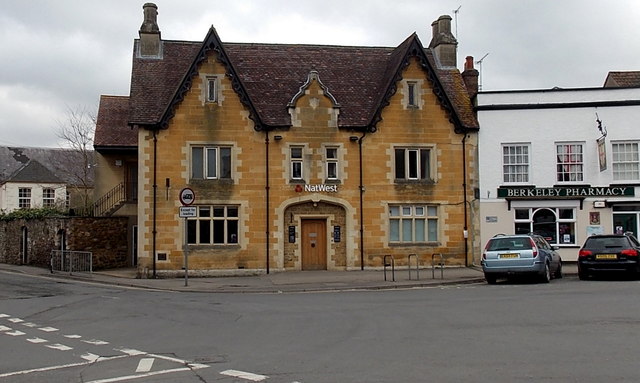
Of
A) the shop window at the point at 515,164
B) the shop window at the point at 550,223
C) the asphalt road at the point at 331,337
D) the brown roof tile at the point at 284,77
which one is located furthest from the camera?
the shop window at the point at 515,164

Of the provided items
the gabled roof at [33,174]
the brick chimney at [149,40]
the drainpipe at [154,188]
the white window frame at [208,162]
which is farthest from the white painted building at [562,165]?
the gabled roof at [33,174]

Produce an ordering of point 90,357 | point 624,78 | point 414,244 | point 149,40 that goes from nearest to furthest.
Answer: point 90,357 < point 414,244 < point 149,40 < point 624,78

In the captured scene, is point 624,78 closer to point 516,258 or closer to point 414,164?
point 414,164

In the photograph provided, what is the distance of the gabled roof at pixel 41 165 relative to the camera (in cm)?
7012

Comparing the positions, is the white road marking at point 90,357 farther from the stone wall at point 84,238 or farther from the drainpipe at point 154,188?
the stone wall at point 84,238

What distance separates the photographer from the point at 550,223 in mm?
29578

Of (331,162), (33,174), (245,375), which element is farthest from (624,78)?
(33,174)

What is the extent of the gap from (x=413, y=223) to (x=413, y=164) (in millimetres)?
2487

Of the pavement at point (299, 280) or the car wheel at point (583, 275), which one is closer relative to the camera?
the pavement at point (299, 280)

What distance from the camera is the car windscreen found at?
71.8 ft

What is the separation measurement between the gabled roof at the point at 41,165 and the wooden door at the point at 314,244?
144 feet

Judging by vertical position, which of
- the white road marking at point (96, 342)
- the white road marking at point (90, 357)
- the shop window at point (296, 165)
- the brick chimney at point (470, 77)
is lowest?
the white road marking at point (96, 342)

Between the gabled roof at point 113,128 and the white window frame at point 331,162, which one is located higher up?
the gabled roof at point 113,128

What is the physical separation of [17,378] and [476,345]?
6428 mm
